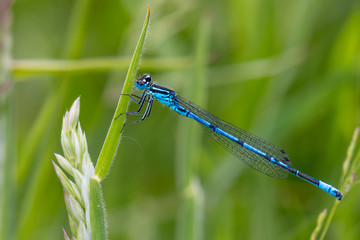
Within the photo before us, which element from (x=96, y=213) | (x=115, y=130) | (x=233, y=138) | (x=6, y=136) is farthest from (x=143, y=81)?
(x=96, y=213)

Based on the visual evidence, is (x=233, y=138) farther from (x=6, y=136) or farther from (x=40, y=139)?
(x=6, y=136)

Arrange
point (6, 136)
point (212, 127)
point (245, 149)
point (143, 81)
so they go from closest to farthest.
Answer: point (6, 136)
point (143, 81)
point (245, 149)
point (212, 127)

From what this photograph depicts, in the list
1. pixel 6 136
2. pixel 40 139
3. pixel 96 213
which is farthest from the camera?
pixel 40 139

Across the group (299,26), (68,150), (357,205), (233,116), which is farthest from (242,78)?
(68,150)

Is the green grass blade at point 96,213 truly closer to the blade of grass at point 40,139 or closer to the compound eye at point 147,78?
the blade of grass at point 40,139

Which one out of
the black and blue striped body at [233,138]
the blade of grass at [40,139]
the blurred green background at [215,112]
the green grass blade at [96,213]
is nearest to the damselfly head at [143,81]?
the black and blue striped body at [233,138]
